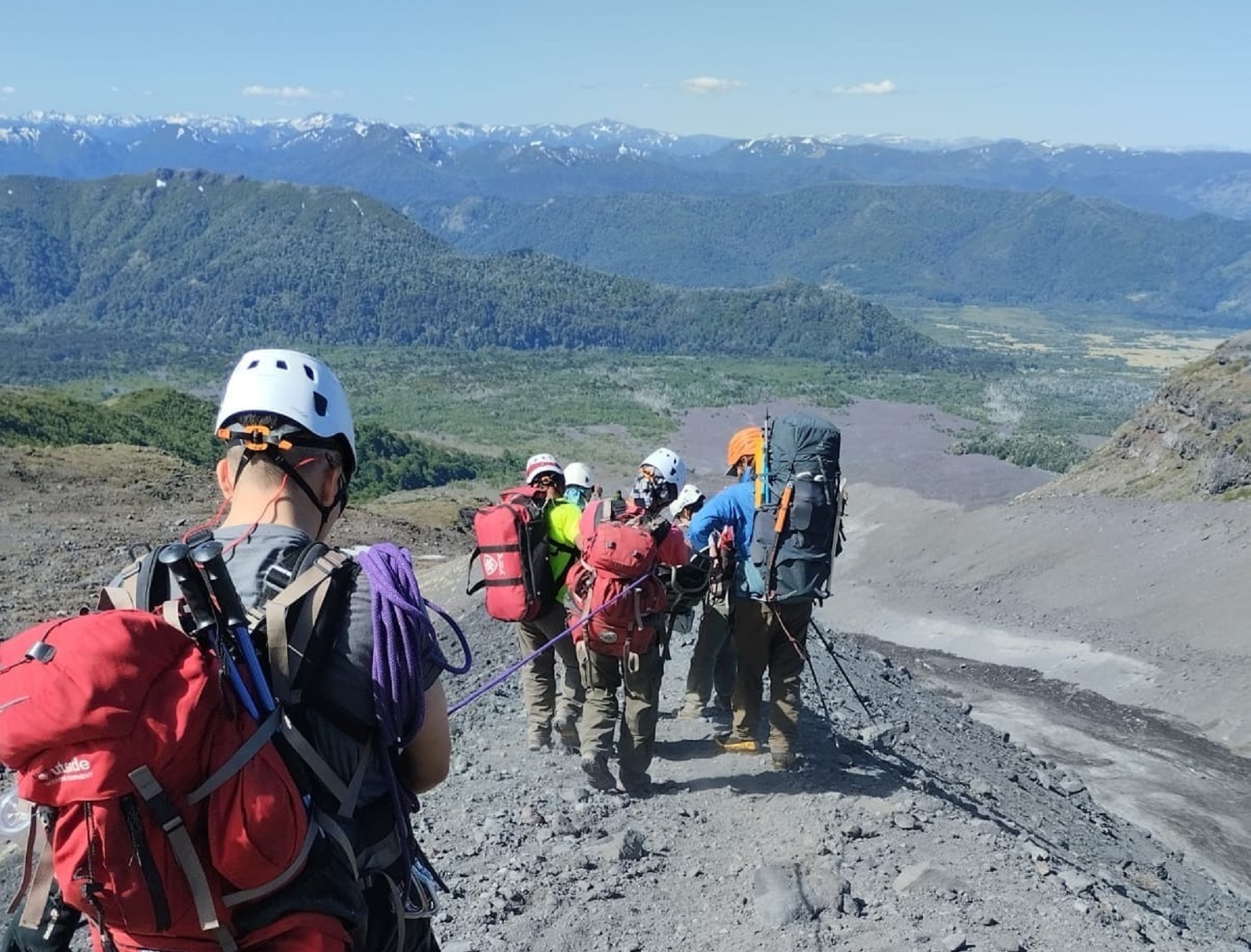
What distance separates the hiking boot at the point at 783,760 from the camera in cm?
752

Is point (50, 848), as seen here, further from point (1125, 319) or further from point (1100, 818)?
point (1125, 319)

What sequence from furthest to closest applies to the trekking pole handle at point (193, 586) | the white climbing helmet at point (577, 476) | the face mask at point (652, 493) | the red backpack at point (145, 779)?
the white climbing helmet at point (577, 476) → the face mask at point (652, 493) → the trekking pole handle at point (193, 586) → the red backpack at point (145, 779)

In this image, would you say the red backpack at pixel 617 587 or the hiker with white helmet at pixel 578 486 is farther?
the hiker with white helmet at pixel 578 486

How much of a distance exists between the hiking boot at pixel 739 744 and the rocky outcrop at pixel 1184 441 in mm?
23686

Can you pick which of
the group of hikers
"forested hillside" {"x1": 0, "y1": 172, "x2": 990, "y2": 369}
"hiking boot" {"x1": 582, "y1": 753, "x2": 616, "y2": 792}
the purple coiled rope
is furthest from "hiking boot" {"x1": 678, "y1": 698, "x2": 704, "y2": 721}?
"forested hillside" {"x1": 0, "y1": 172, "x2": 990, "y2": 369}

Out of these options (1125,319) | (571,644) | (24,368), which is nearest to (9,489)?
(571,644)

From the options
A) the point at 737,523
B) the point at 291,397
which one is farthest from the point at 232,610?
the point at 737,523

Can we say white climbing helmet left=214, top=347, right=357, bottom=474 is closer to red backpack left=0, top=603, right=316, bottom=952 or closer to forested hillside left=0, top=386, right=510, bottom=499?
red backpack left=0, top=603, right=316, bottom=952

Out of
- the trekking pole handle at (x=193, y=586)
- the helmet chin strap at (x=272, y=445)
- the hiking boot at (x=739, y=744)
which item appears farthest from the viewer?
the hiking boot at (x=739, y=744)

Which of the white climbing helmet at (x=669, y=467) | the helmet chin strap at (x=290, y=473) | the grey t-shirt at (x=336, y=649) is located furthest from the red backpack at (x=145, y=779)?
the white climbing helmet at (x=669, y=467)

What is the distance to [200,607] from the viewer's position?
2184 mm

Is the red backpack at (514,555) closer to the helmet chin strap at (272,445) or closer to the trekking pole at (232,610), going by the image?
the helmet chin strap at (272,445)

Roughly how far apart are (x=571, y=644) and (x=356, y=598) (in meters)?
5.67

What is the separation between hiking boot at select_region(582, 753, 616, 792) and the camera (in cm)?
718
